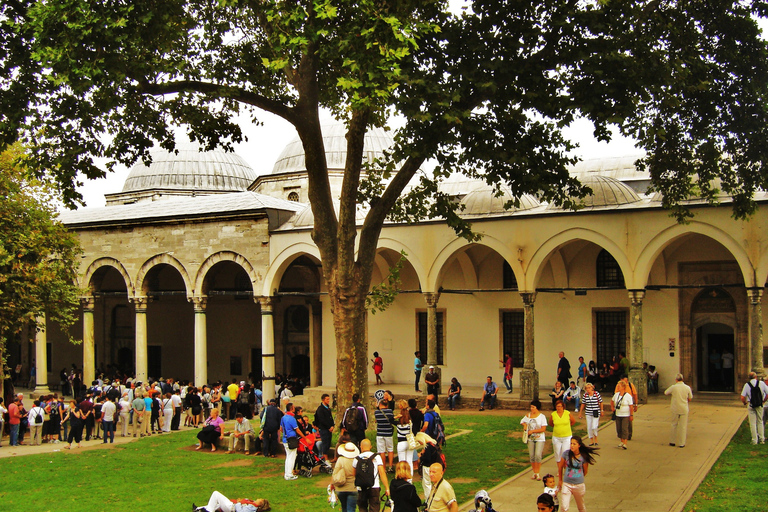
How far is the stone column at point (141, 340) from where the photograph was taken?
961 inches

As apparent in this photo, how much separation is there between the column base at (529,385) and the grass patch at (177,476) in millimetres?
2903

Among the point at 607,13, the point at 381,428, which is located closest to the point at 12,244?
the point at 381,428

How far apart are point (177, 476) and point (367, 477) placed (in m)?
5.36

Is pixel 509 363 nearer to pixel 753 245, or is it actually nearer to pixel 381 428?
pixel 753 245

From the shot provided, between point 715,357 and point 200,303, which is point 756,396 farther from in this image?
point 200,303

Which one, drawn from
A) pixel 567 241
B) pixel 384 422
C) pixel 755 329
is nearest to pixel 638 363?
pixel 755 329

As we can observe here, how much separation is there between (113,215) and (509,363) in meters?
14.6

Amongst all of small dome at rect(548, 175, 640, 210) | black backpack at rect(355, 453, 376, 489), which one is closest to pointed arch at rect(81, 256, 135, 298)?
small dome at rect(548, 175, 640, 210)

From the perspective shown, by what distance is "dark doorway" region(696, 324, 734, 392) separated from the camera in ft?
66.1

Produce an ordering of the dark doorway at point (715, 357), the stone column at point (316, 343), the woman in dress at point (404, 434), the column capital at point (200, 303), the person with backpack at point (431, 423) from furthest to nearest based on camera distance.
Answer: the stone column at point (316, 343)
the column capital at point (200, 303)
the dark doorway at point (715, 357)
the person with backpack at point (431, 423)
the woman in dress at point (404, 434)

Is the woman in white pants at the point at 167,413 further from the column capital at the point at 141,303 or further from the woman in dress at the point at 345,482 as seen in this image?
the woman in dress at the point at 345,482

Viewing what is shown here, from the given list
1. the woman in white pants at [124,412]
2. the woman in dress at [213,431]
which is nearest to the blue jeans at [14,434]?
the woman in white pants at [124,412]

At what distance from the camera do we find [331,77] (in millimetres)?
13109

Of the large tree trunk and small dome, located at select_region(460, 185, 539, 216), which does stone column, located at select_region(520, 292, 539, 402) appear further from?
the large tree trunk
